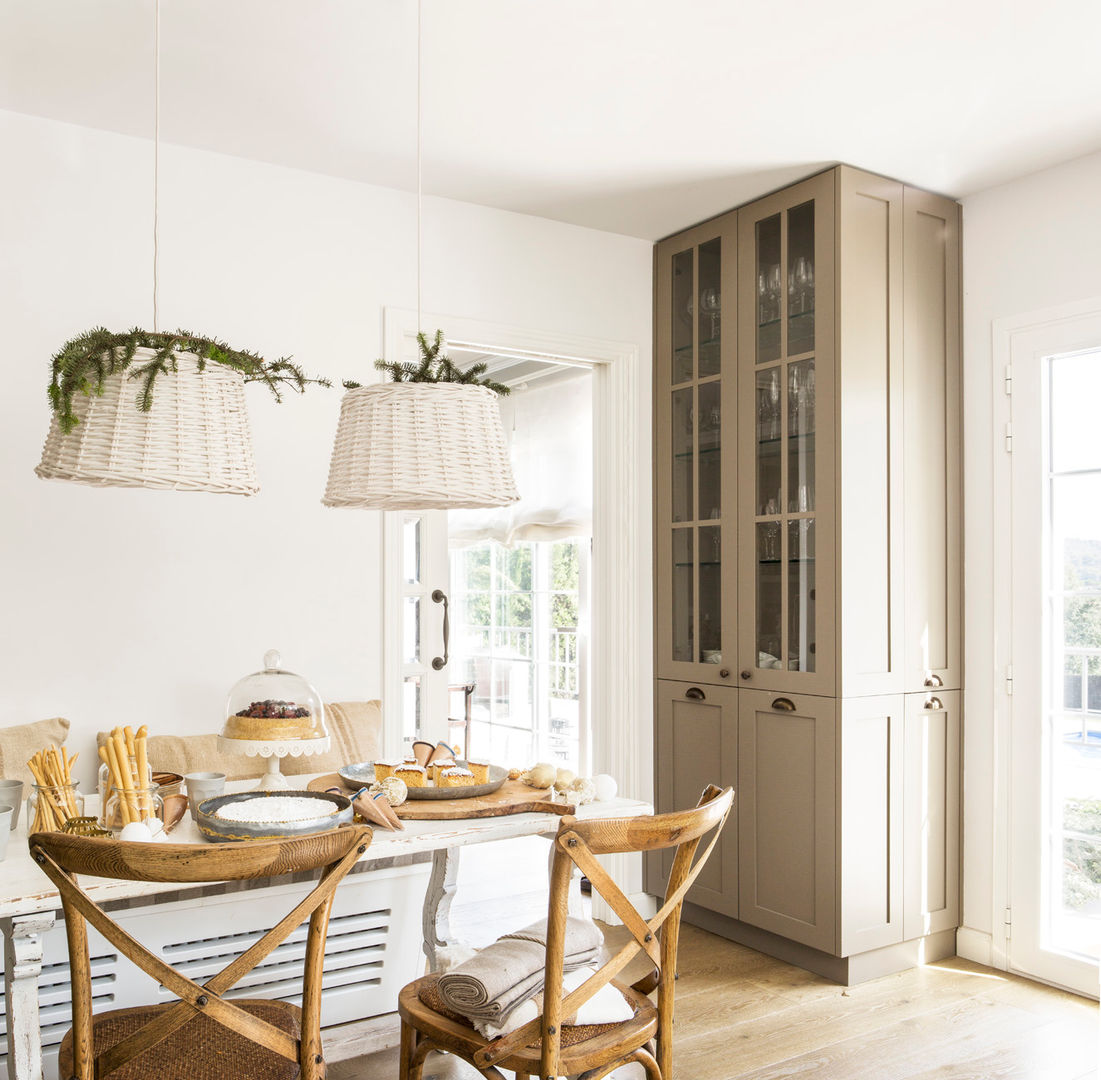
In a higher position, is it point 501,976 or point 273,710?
point 273,710

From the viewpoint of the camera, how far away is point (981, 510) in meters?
3.63

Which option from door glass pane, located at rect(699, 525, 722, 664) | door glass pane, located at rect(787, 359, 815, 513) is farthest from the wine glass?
door glass pane, located at rect(699, 525, 722, 664)

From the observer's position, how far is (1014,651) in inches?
137

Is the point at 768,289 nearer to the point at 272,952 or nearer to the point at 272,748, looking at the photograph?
the point at 272,748

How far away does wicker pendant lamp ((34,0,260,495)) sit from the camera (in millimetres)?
1851

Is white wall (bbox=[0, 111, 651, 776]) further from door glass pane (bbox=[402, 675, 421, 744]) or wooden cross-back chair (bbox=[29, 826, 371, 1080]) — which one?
wooden cross-back chair (bbox=[29, 826, 371, 1080])

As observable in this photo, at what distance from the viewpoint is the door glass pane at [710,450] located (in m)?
3.88

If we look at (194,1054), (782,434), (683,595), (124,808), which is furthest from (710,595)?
(194,1054)

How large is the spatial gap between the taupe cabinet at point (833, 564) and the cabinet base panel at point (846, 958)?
6 centimetres

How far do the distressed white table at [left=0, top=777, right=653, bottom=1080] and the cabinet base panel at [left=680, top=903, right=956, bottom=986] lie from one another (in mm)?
1446

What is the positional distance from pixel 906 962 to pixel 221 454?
2.91 meters

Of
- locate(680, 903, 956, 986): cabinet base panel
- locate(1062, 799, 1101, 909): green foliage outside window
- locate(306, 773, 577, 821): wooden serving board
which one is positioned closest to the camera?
locate(306, 773, 577, 821): wooden serving board

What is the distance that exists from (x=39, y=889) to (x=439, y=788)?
2.77 feet

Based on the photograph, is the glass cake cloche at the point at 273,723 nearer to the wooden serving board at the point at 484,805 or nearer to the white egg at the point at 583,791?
the wooden serving board at the point at 484,805
